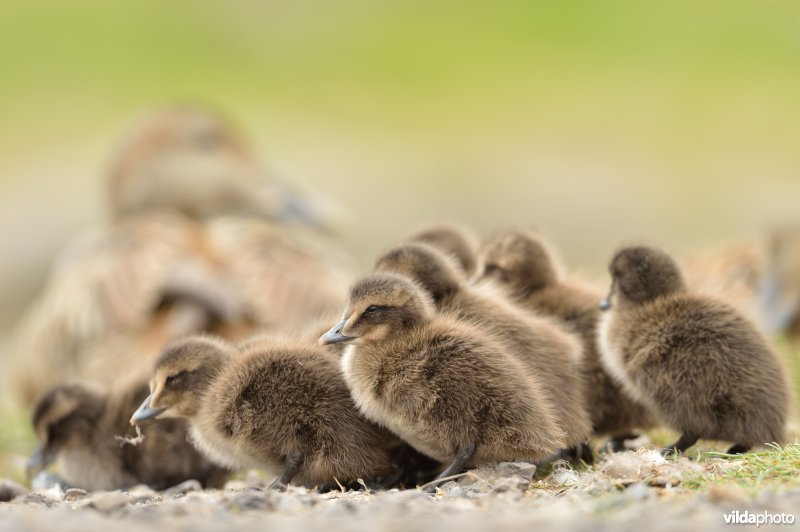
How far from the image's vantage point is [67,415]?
255 inches

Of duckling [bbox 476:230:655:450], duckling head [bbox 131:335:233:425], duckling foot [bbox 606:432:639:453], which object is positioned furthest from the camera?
duckling foot [bbox 606:432:639:453]

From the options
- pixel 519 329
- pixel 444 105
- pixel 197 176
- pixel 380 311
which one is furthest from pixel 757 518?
pixel 444 105

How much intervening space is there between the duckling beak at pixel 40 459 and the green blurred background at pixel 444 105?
15860 millimetres

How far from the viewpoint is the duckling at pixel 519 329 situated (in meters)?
5.40

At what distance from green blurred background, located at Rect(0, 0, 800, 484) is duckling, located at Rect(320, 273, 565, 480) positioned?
17.4 meters

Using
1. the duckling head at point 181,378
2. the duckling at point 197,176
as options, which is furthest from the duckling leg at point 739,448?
the duckling at point 197,176

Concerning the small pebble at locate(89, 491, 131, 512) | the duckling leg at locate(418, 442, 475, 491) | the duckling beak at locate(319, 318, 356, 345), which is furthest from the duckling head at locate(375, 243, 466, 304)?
the small pebble at locate(89, 491, 131, 512)

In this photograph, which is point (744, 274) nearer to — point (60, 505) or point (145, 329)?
point (145, 329)

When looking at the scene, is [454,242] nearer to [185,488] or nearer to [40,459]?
[185,488]

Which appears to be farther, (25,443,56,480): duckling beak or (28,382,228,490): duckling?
(25,443,56,480): duckling beak

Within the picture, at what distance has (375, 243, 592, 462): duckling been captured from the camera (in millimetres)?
5398

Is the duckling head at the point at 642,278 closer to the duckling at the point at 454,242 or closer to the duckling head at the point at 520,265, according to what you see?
the duckling head at the point at 520,265

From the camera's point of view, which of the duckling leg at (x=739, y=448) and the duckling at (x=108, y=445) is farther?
the duckling at (x=108, y=445)

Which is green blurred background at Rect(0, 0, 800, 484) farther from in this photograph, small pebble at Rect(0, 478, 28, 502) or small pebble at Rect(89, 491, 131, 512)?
small pebble at Rect(89, 491, 131, 512)
